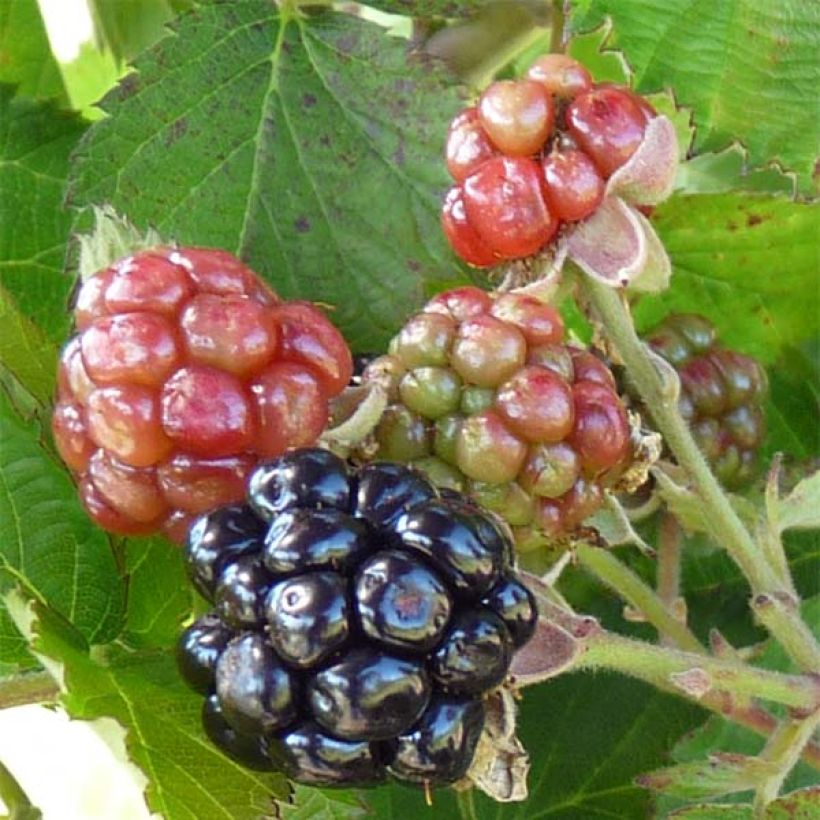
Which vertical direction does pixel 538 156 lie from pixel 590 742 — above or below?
above

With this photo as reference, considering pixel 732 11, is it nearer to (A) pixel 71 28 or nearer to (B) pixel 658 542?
(B) pixel 658 542

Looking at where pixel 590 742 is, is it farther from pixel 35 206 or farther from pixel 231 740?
pixel 35 206

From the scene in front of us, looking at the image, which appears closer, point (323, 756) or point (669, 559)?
point (323, 756)

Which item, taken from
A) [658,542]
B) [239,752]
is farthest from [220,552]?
[658,542]

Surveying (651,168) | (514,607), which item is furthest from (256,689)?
(651,168)

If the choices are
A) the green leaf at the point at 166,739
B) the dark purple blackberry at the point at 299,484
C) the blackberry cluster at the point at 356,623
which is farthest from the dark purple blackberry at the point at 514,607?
the green leaf at the point at 166,739

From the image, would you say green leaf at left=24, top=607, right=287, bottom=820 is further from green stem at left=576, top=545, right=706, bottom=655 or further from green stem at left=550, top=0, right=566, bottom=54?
green stem at left=550, top=0, right=566, bottom=54
